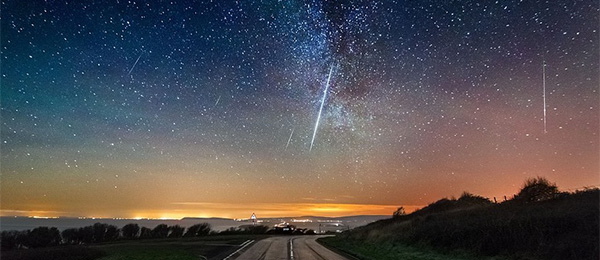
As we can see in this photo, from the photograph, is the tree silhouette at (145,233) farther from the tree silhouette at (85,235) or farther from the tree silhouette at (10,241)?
the tree silhouette at (10,241)

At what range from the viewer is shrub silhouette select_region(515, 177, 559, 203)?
29.5m

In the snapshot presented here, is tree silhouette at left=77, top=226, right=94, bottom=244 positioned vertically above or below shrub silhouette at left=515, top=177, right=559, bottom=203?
below

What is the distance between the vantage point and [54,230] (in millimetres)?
47750

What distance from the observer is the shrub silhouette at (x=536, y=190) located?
2952 cm

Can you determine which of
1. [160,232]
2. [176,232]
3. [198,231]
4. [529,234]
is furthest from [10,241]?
[529,234]

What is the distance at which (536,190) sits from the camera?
31.2m

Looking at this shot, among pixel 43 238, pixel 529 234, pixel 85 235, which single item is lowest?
pixel 43 238

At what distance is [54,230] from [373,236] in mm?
39838

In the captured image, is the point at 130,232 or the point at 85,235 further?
the point at 130,232

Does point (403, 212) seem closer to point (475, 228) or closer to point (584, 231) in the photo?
point (475, 228)

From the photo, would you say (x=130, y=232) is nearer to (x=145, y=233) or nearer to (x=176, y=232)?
(x=145, y=233)

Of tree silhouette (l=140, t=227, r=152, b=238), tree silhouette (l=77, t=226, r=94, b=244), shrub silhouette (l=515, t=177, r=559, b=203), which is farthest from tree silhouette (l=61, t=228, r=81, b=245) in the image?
shrub silhouette (l=515, t=177, r=559, b=203)

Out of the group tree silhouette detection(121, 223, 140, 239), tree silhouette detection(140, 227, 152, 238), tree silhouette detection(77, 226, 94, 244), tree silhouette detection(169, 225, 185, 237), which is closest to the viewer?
tree silhouette detection(77, 226, 94, 244)

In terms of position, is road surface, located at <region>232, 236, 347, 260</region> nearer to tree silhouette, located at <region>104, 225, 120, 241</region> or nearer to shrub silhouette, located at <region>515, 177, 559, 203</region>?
shrub silhouette, located at <region>515, 177, 559, 203</region>
